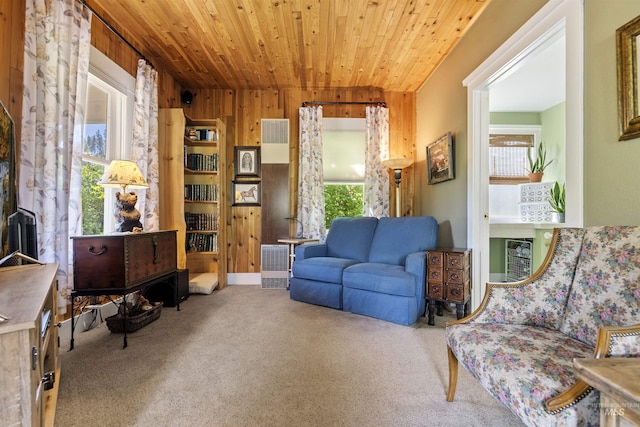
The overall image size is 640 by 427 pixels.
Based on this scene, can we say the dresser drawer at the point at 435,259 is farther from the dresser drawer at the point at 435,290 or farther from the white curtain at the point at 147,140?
the white curtain at the point at 147,140

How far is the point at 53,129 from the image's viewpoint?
1950 millimetres

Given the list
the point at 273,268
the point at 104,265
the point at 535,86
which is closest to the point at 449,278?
the point at 273,268

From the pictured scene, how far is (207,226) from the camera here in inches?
152

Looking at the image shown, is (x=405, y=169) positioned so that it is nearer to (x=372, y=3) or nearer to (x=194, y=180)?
(x=372, y=3)

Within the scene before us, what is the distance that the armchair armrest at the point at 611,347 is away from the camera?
795 mm

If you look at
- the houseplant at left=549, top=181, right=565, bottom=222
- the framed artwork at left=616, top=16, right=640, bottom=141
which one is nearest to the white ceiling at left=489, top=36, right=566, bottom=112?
the houseplant at left=549, top=181, right=565, bottom=222

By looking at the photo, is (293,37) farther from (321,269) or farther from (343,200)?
(321,269)

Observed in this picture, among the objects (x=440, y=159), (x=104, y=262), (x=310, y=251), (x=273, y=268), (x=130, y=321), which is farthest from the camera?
(x=273, y=268)

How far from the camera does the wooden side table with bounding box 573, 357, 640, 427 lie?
1.98 ft

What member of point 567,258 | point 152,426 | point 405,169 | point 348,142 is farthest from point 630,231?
point 348,142

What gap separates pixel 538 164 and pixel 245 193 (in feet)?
13.6

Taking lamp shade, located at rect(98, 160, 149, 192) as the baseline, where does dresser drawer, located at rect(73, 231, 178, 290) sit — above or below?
below

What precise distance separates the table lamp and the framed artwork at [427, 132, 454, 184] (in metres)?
2.97

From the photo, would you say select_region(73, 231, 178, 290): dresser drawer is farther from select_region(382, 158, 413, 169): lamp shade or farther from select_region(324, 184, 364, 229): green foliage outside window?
select_region(382, 158, 413, 169): lamp shade
